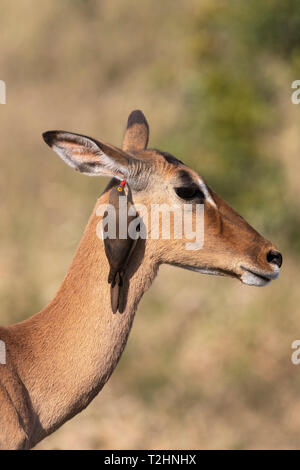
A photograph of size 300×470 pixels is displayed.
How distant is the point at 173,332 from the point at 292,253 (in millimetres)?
1968

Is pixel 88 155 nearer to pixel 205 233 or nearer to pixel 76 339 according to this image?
pixel 205 233

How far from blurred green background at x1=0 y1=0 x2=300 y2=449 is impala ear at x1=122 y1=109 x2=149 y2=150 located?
3.75 metres

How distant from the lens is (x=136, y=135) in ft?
14.0

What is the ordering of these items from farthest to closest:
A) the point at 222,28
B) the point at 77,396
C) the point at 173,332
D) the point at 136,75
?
the point at 136,75
the point at 222,28
the point at 173,332
the point at 77,396

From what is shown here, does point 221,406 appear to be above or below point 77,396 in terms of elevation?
below

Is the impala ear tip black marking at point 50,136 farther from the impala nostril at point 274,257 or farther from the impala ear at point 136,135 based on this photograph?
the impala nostril at point 274,257

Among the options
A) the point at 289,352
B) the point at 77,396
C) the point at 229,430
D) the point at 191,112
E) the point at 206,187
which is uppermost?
the point at 191,112

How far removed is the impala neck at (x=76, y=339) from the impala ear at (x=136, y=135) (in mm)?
620

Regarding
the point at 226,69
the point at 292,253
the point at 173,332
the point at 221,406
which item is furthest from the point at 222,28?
the point at 221,406

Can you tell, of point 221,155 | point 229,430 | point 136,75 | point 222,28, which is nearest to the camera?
point 229,430

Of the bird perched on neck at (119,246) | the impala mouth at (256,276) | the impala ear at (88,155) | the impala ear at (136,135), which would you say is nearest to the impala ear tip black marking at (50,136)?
the impala ear at (88,155)

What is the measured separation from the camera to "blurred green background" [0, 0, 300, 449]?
8109 mm

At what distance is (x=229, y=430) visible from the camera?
7.79m
